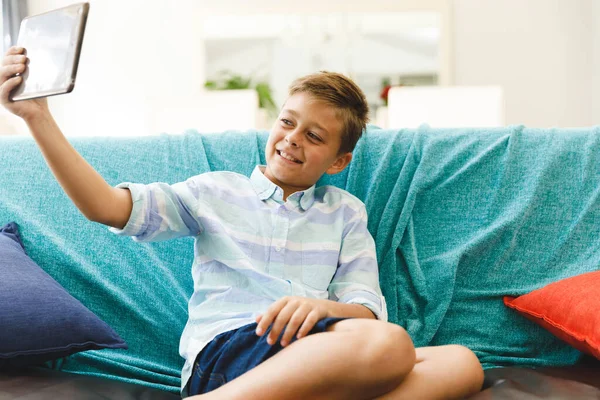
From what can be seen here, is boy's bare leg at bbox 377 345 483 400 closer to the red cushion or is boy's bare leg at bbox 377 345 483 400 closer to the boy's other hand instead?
the red cushion

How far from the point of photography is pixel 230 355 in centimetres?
109

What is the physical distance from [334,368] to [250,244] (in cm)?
→ 40

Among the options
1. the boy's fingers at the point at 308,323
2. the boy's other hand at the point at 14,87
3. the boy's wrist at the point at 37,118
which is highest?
the boy's other hand at the point at 14,87

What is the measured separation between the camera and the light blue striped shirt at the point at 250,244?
A: 1.19 metres

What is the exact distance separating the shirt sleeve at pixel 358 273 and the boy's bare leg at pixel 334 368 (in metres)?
0.24

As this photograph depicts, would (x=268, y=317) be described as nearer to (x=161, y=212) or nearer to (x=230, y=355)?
(x=230, y=355)

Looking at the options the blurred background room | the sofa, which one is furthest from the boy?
the blurred background room

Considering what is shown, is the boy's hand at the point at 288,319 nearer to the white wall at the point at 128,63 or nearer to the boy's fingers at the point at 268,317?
the boy's fingers at the point at 268,317

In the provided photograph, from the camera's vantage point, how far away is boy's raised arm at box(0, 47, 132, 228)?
989mm

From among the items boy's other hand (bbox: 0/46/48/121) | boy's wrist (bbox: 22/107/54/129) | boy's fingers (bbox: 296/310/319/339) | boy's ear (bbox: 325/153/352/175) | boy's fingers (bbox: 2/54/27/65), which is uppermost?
boy's fingers (bbox: 2/54/27/65)

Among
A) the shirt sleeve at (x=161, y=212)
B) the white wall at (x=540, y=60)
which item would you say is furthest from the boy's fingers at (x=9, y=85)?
the white wall at (x=540, y=60)

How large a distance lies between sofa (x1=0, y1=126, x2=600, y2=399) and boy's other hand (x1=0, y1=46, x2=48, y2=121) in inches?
18.8

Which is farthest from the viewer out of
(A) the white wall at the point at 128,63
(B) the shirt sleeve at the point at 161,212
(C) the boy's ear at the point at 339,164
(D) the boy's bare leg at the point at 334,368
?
(A) the white wall at the point at 128,63

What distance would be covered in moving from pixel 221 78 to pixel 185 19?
458 mm
